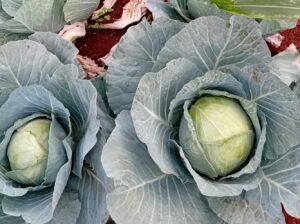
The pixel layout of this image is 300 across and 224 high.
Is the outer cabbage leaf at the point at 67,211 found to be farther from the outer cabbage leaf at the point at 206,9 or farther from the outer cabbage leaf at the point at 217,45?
the outer cabbage leaf at the point at 206,9

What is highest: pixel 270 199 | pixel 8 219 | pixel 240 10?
pixel 240 10

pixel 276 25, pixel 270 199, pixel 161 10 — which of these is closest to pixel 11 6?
pixel 161 10

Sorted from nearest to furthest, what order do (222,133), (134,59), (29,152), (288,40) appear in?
(222,133) < (29,152) < (134,59) < (288,40)

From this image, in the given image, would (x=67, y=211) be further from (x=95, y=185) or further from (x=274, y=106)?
(x=274, y=106)

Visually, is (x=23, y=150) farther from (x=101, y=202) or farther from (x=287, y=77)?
(x=287, y=77)

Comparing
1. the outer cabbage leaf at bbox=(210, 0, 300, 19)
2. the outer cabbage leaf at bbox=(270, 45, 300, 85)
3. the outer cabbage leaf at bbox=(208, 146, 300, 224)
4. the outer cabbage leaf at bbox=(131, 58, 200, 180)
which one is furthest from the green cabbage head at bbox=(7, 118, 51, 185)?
the outer cabbage leaf at bbox=(270, 45, 300, 85)

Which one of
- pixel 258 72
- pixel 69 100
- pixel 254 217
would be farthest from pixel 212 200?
pixel 69 100
